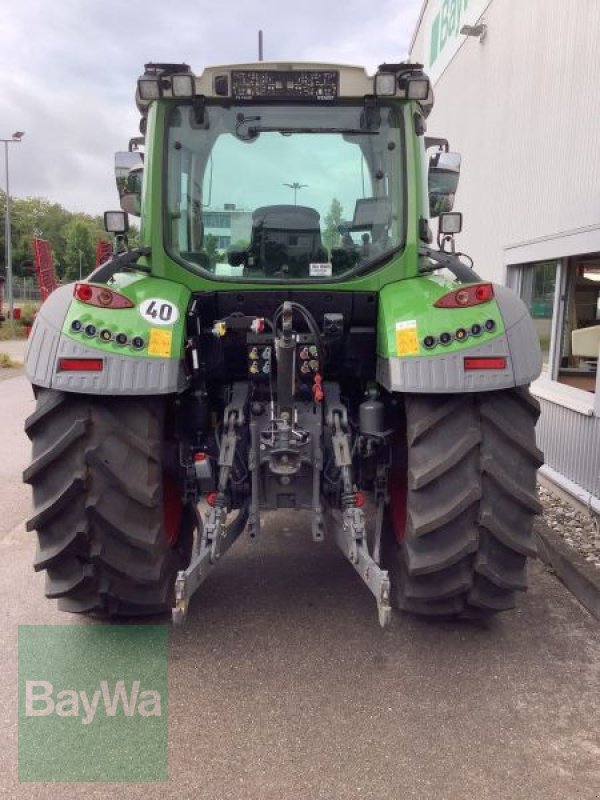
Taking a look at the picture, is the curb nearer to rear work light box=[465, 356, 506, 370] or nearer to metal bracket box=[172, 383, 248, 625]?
rear work light box=[465, 356, 506, 370]

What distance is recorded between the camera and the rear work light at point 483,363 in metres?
2.82

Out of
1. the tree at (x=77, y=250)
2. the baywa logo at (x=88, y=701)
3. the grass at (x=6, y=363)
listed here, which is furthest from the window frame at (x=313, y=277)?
the tree at (x=77, y=250)

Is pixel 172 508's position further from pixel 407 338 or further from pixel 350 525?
pixel 407 338

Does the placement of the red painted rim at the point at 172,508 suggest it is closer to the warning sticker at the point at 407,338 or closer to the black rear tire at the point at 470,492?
the black rear tire at the point at 470,492

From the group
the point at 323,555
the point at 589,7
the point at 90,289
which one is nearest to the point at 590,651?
the point at 323,555

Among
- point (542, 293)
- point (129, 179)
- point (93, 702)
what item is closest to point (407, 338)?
point (93, 702)

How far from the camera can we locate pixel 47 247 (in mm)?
13727

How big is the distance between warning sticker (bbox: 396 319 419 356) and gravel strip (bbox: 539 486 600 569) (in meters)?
1.95

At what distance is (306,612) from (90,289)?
195 cm

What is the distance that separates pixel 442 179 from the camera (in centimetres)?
400

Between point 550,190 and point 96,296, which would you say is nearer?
point 96,296

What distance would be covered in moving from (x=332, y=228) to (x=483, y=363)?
116 cm

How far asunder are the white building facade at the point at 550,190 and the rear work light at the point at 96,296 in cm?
343

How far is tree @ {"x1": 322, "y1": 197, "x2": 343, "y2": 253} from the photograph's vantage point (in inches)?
137
